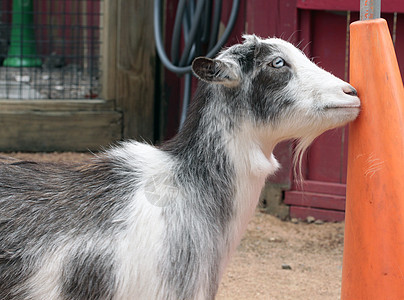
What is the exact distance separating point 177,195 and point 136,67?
328 centimetres

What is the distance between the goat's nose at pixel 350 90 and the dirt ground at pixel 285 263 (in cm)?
157

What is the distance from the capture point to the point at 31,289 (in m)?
2.67

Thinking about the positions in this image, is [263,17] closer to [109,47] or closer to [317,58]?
[317,58]

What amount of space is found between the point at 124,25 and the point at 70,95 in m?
0.90

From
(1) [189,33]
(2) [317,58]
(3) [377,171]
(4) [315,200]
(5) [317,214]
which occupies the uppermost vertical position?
(1) [189,33]

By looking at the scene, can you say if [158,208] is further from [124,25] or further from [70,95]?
[70,95]

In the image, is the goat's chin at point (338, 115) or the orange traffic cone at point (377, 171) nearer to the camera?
the goat's chin at point (338, 115)

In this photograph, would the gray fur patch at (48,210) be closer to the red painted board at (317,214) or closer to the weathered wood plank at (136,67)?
the red painted board at (317,214)

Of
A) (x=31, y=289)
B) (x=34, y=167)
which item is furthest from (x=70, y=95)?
(x=31, y=289)

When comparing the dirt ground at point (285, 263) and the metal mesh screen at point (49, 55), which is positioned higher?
the metal mesh screen at point (49, 55)

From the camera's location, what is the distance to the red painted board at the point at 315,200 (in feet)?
16.6

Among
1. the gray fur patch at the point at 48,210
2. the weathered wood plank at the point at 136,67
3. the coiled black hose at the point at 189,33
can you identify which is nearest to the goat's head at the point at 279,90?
the gray fur patch at the point at 48,210

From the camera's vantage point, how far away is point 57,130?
6.02 meters

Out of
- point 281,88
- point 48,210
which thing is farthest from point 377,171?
point 48,210
